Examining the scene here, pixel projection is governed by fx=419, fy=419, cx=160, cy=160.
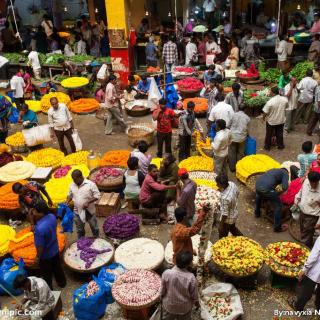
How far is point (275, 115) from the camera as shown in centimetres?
1086

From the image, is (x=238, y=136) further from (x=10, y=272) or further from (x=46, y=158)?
(x=10, y=272)

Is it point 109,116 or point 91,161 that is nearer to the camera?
point 91,161

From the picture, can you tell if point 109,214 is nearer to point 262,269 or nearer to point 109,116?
point 262,269

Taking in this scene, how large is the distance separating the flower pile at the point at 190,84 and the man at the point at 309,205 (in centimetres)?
783

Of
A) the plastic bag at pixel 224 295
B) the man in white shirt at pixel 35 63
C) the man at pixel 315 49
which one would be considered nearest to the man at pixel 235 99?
the plastic bag at pixel 224 295

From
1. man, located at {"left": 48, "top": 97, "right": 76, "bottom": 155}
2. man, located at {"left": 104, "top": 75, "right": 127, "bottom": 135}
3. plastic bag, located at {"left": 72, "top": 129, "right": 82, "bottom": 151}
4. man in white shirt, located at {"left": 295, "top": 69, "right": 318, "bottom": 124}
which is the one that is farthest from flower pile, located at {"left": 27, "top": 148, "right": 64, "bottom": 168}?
man in white shirt, located at {"left": 295, "top": 69, "right": 318, "bottom": 124}

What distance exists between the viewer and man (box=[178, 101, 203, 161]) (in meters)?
10.2

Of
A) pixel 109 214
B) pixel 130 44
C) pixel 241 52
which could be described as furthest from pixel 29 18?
pixel 109 214

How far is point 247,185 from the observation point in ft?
30.5

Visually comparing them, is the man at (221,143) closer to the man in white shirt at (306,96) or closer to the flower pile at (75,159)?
the flower pile at (75,159)

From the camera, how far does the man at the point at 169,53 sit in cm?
1652

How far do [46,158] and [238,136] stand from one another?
193 inches

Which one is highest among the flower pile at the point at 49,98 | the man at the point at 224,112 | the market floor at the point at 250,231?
the man at the point at 224,112

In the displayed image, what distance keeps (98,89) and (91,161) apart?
5732mm
